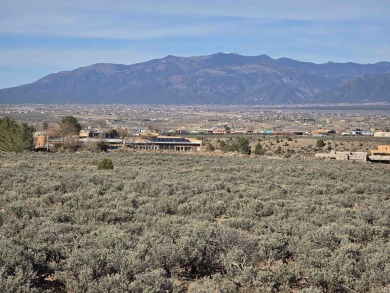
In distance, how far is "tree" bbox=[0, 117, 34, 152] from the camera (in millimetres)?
50156

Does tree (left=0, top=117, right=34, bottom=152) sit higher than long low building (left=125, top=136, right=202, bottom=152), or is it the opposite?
tree (left=0, top=117, right=34, bottom=152)

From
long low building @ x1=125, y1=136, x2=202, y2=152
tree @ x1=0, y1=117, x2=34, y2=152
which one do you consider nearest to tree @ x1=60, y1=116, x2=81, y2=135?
long low building @ x1=125, y1=136, x2=202, y2=152

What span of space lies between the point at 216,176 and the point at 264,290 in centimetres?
1955

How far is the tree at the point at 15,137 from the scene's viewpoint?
165 ft

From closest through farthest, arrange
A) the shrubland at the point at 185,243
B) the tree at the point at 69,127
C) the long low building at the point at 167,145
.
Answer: the shrubland at the point at 185,243
the tree at the point at 69,127
the long low building at the point at 167,145

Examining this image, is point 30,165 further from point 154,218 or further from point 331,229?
point 331,229

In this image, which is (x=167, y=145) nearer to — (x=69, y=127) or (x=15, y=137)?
(x=69, y=127)

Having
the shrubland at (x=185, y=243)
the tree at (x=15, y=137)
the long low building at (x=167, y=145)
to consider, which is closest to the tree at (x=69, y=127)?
the long low building at (x=167, y=145)

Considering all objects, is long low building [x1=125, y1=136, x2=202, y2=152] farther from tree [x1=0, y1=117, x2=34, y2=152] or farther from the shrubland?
the shrubland

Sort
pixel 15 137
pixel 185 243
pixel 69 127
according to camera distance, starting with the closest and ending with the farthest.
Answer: pixel 185 243
pixel 15 137
pixel 69 127

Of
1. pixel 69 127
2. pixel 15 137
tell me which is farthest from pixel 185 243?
pixel 69 127

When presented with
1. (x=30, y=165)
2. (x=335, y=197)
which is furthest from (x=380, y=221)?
(x=30, y=165)

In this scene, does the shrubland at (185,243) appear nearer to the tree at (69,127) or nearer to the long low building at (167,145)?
the tree at (69,127)

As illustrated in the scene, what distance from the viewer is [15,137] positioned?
50312mm
